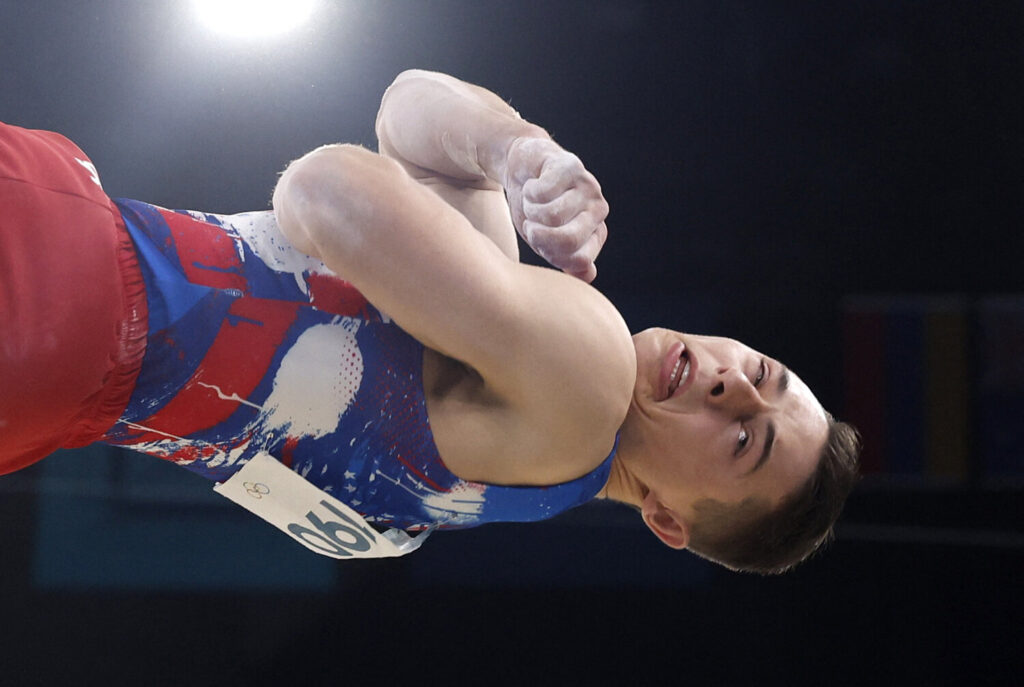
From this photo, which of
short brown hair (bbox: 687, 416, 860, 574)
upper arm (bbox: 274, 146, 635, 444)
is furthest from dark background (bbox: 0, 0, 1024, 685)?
upper arm (bbox: 274, 146, 635, 444)

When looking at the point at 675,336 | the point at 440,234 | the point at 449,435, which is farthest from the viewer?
the point at 675,336

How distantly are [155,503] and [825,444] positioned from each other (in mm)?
1372

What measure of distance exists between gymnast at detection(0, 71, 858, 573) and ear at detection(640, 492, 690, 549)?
0.19ft

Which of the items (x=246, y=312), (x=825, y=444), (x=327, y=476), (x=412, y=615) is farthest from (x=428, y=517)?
(x=412, y=615)

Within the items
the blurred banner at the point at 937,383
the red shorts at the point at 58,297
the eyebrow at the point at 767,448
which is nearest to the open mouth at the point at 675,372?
the eyebrow at the point at 767,448

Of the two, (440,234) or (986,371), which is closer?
(440,234)

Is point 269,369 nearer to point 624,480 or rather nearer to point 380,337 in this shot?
point 380,337

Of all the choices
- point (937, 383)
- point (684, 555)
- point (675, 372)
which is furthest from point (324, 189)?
point (937, 383)

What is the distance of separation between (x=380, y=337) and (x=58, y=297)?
10.1 inches

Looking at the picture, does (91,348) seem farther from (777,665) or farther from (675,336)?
(777,665)

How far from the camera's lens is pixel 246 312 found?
84cm

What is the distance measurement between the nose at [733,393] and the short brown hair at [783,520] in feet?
0.35

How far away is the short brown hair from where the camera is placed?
3.63 feet

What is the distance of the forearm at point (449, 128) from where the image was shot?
3.10ft
